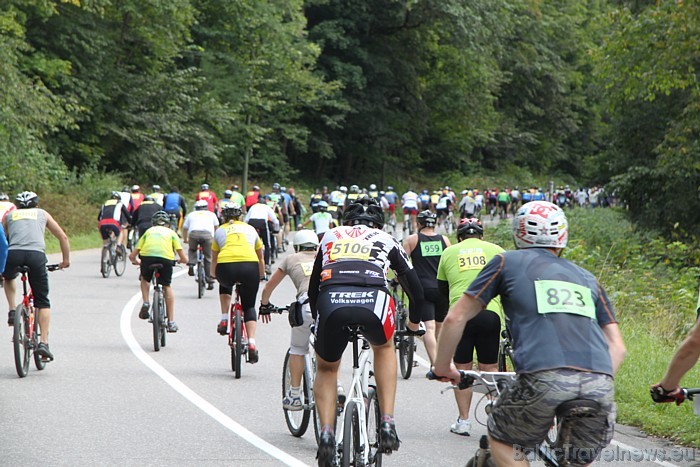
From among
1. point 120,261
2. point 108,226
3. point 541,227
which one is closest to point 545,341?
point 541,227

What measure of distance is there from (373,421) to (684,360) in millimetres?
2246

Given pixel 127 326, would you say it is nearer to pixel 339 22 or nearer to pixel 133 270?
pixel 133 270

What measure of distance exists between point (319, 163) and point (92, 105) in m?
25.2

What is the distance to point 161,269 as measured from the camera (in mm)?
14000

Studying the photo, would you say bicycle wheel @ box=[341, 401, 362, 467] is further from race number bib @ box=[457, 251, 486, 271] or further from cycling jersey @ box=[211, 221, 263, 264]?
cycling jersey @ box=[211, 221, 263, 264]

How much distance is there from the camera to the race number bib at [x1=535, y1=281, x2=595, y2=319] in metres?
4.79

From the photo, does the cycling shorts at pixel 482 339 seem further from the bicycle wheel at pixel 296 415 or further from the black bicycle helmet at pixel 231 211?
the black bicycle helmet at pixel 231 211

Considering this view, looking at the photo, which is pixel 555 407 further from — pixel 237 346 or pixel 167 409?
pixel 237 346

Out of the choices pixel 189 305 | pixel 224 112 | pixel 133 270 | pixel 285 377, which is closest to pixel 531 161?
pixel 224 112

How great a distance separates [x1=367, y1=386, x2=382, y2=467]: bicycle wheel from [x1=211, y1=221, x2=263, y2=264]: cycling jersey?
18.5ft

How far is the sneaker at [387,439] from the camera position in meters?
6.25

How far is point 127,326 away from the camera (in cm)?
1584

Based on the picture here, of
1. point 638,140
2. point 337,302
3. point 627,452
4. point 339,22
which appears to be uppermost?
point 339,22

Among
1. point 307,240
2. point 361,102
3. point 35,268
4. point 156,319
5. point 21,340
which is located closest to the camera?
point 307,240
